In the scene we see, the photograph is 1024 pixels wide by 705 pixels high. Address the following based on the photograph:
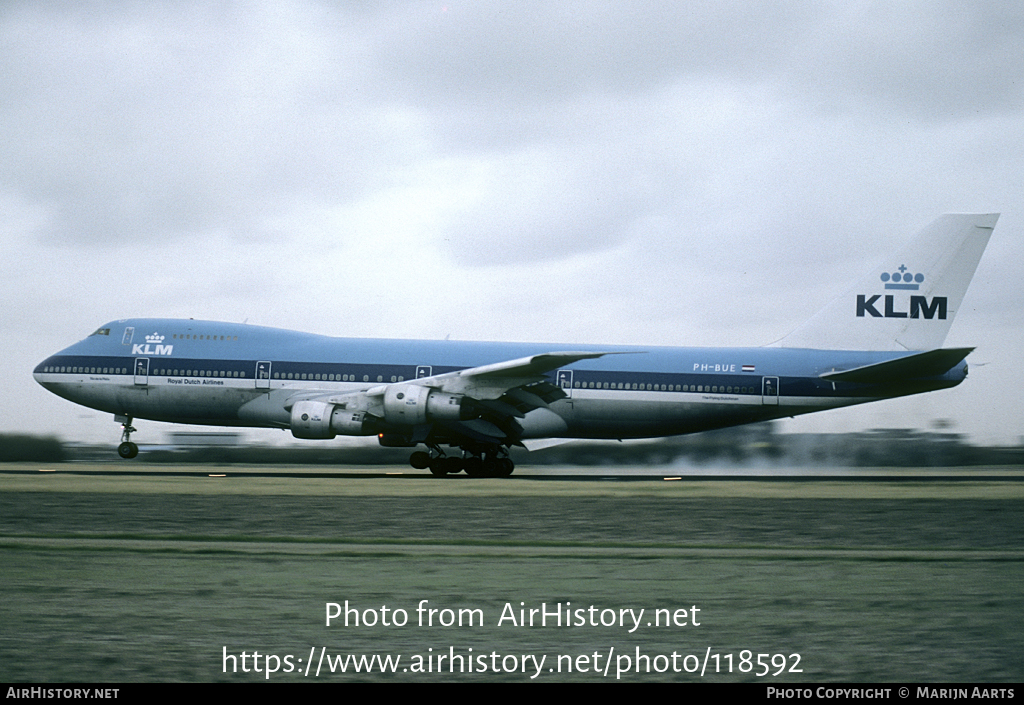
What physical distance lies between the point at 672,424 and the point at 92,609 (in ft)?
74.9

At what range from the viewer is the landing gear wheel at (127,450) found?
30969mm

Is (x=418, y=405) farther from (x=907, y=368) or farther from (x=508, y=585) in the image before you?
(x=508, y=585)

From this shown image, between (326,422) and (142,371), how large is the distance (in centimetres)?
675

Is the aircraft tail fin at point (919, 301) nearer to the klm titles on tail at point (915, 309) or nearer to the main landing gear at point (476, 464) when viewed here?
the klm titles on tail at point (915, 309)

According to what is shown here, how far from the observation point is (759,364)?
2914cm

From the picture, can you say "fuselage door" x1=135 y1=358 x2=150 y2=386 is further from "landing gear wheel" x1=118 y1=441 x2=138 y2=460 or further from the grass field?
the grass field

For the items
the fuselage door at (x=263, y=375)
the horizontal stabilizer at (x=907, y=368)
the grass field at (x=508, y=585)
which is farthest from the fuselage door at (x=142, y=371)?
the horizontal stabilizer at (x=907, y=368)

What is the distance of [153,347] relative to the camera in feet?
97.3

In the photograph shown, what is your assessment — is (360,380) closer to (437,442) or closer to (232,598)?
(437,442)

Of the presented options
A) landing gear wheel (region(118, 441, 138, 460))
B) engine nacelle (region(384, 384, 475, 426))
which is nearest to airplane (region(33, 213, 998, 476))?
engine nacelle (region(384, 384, 475, 426))

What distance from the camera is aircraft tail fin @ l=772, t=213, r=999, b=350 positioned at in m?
29.8

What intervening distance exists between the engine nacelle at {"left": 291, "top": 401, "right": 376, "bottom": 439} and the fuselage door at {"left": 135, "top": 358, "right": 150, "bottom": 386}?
5.52m

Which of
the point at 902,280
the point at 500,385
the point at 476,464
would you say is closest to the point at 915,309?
the point at 902,280
